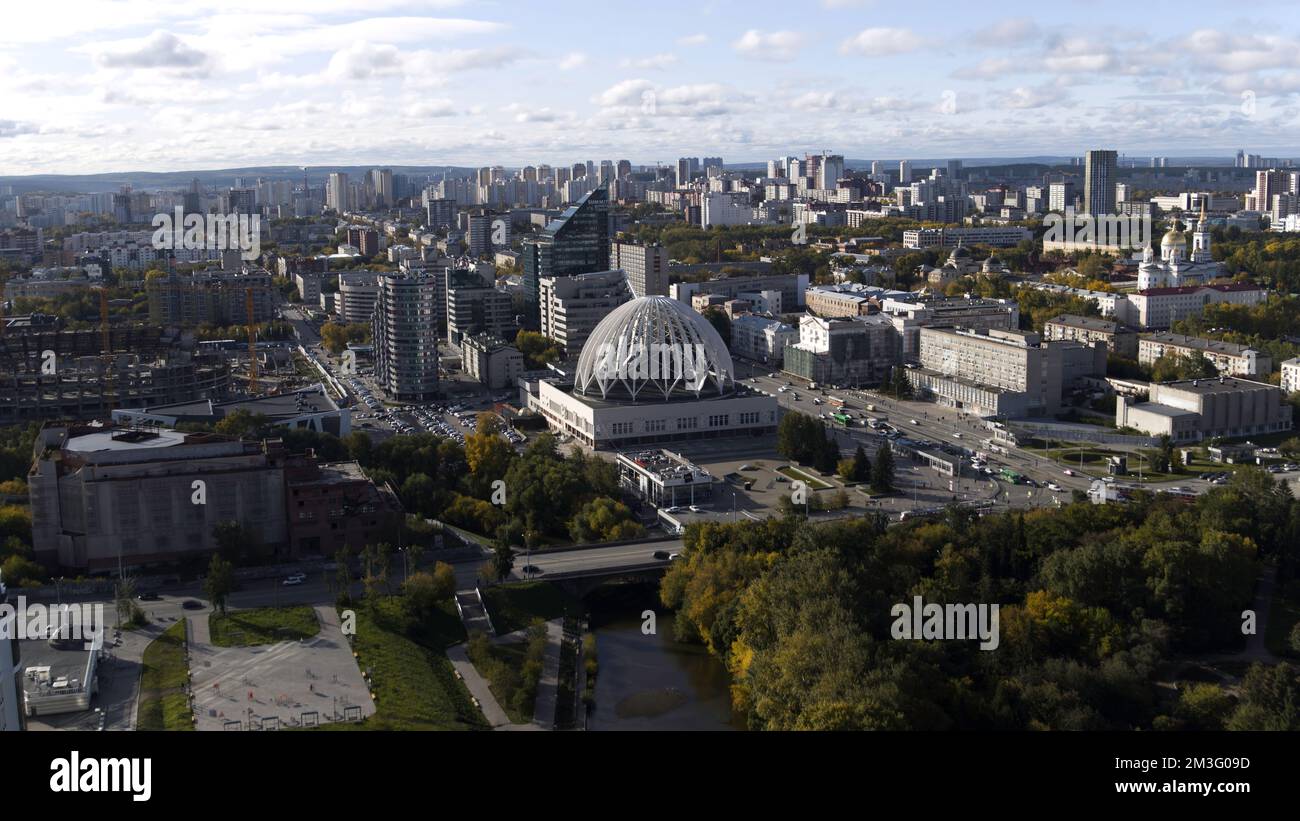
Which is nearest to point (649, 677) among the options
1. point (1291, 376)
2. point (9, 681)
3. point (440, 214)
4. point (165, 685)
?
point (165, 685)

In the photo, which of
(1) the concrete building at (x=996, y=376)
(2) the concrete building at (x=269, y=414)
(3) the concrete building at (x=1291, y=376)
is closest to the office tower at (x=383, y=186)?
(1) the concrete building at (x=996, y=376)

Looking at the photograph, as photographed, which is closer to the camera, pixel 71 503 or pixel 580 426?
pixel 71 503

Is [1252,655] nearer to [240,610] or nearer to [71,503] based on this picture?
[240,610]

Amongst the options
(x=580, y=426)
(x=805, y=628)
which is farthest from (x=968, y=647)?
(x=580, y=426)

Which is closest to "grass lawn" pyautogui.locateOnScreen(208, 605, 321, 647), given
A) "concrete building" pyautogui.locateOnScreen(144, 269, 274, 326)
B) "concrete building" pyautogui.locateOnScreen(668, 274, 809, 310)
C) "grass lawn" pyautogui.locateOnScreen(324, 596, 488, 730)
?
"grass lawn" pyautogui.locateOnScreen(324, 596, 488, 730)

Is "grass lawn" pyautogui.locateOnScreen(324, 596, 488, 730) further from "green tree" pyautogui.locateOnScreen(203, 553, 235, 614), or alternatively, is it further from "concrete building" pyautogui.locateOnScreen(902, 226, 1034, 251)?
"concrete building" pyautogui.locateOnScreen(902, 226, 1034, 251)

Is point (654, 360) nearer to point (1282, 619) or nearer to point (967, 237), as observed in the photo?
point (1282, 619)
